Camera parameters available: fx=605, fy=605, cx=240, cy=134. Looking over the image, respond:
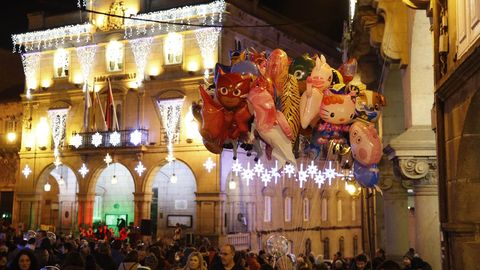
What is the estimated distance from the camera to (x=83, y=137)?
32938 mm

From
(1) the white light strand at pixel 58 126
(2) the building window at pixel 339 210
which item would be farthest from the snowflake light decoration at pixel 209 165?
(2) the building window at pixel 339 210

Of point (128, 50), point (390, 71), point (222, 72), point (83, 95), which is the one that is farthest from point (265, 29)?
point (222, 72)

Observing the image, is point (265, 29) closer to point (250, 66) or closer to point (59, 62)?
point (59, 62)

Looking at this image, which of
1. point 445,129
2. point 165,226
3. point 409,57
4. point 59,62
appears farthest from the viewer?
point 59,62

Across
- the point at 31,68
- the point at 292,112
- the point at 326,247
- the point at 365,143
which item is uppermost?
the point at 31,68

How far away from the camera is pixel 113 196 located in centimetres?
3559

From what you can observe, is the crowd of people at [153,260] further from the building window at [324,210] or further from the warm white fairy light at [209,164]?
the building window at [324,210]

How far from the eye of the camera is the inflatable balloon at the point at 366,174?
904 centimetres

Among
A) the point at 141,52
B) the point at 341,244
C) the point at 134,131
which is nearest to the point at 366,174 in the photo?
the point at 134,131

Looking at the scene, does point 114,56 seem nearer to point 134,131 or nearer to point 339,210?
point 134,131

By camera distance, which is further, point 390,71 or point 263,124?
point 390,71

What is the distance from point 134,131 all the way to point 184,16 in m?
6.45

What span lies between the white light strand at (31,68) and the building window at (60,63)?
51.4 inches

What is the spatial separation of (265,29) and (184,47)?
15.8 ft
